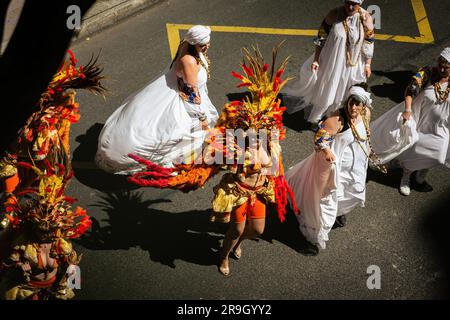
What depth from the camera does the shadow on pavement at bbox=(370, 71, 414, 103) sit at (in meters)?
8.83

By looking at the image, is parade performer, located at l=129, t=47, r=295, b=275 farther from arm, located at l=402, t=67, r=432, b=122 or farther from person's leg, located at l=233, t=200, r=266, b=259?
arm, located at l=402, t=67, r=432, b=122

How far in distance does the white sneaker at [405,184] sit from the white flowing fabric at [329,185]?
98 centimetres

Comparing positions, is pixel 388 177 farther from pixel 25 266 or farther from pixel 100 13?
pixel 100 13

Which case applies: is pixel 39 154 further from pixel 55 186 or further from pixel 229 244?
pixel 229 244

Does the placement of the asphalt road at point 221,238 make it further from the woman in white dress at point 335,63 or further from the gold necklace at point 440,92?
the gold necklace at point 440,92

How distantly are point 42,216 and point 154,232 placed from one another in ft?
6.41

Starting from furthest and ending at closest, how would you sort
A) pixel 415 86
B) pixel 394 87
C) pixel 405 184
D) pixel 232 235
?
pixel 394 87, pixel 405 184, pixel 415 86, pixel 232 235

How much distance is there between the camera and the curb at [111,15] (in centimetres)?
934

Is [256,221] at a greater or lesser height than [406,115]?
lesser

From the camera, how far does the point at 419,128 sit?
7.23 meters

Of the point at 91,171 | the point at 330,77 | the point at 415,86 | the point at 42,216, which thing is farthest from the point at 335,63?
the point at 42,216

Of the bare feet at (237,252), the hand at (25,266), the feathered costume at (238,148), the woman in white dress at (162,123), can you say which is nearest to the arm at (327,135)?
the feathered costume at (238,148)

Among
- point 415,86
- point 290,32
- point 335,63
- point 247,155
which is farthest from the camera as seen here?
point 290,32

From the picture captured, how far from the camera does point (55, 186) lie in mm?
5148
